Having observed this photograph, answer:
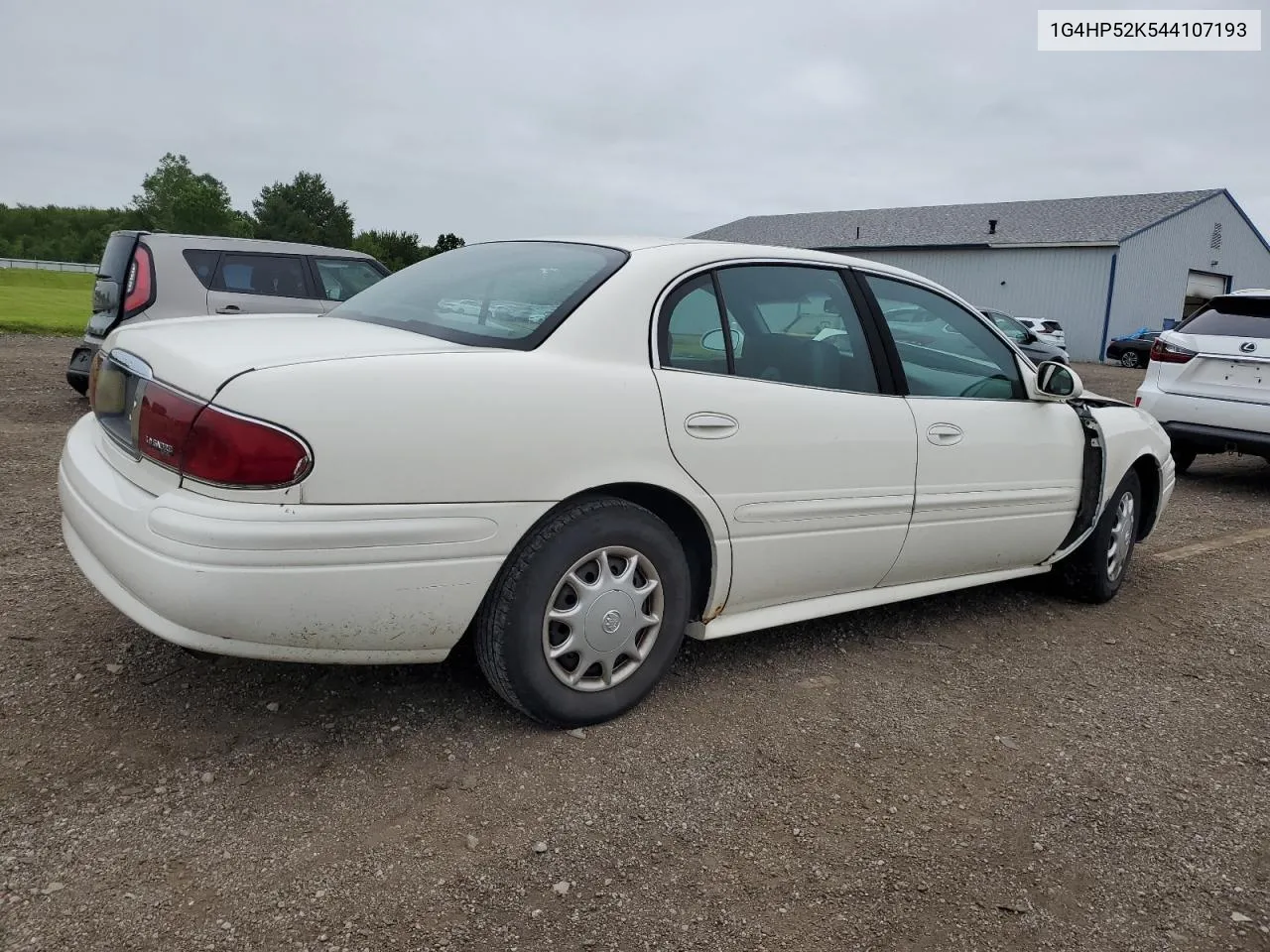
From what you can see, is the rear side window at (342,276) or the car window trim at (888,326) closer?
the car window trim at (888,326)

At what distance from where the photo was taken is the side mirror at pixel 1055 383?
3.91 m

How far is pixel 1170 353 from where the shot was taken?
24.9ft

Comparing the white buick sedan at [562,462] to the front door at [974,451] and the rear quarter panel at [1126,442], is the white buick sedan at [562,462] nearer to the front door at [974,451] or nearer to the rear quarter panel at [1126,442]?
the front door at [974,451]

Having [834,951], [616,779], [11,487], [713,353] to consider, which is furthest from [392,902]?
[11,487]

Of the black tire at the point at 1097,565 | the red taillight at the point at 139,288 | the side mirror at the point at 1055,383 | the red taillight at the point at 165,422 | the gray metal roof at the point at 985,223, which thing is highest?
the gray metal roof at the point at 985,223

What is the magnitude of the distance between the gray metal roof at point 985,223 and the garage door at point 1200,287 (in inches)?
107

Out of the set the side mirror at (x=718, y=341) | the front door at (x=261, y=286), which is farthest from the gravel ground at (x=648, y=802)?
the front door at (x=261, y=286)

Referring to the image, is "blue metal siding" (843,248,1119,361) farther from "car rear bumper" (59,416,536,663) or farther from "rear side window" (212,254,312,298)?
"car rear bumper" (59,416,536,663)

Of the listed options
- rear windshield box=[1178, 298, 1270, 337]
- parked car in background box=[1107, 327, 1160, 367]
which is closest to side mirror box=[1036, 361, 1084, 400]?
rear windshield box=[1178, 298, 1270, 337]

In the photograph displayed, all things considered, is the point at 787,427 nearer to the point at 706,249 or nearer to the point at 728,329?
the point at 728,329

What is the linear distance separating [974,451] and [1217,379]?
478cm

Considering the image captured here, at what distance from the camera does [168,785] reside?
2.45m

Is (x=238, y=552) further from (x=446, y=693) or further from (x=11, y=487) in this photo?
(x=11, y=487)

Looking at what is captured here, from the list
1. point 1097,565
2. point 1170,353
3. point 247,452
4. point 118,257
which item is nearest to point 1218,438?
point 1170,353
